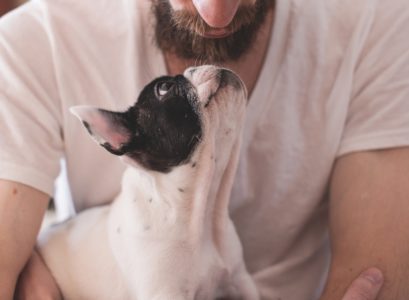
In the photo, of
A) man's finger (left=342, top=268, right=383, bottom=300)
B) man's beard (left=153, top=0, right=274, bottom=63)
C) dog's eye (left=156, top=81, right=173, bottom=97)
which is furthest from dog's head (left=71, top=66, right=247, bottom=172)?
man's finger (left=342, top=268, right=383, bottom=300)


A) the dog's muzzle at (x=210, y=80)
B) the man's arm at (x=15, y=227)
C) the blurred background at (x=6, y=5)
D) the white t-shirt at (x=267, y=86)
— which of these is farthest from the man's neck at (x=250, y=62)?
the blurred background at (x=6, y=5)

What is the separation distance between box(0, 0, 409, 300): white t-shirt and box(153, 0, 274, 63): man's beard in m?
0.05

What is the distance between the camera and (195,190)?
0.78 meters

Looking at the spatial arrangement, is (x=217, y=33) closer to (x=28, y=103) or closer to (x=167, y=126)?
(x=167, y=126)

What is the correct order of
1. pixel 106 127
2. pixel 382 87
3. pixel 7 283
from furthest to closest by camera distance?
pixel 382 87 < pixel 7 283 < pixel 106 127

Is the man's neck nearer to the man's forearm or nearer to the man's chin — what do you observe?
the man's chin

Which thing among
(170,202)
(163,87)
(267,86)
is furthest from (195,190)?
(267,86)

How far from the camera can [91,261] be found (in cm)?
87

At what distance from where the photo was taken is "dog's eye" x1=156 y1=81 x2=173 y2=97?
74 centimetres

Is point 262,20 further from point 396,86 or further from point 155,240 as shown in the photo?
point 155,240

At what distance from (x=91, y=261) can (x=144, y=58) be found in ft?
1.17

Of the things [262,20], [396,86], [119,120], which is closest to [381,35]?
[396,86]

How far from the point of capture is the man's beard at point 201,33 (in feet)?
Answer: 2.73

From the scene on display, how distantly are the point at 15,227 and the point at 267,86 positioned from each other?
1.57 feet
